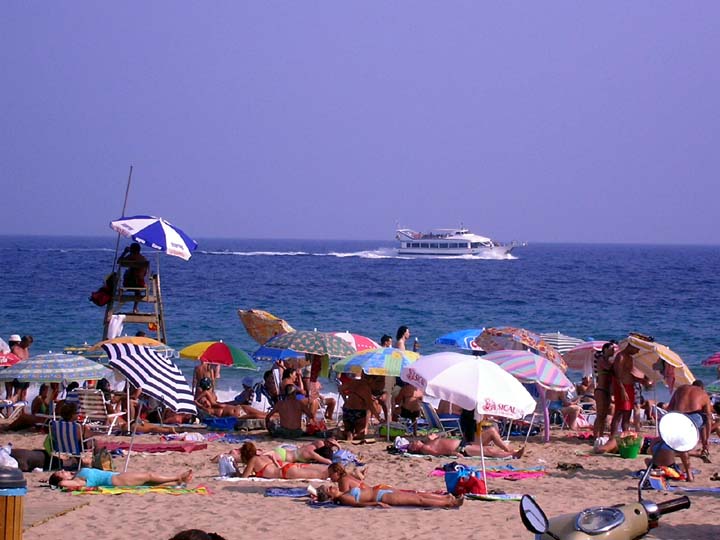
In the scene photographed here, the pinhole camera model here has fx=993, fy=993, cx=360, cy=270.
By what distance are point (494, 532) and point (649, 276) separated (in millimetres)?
64430

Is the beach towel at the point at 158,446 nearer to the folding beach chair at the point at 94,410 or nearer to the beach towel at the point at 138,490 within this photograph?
the folding beach chair at the point at 94,410

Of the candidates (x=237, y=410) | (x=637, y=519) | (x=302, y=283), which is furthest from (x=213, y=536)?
(x=302, y=283)

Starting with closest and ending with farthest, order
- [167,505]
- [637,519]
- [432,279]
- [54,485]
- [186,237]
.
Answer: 1. [637,519]
2. [167,505]
3. [54,485]
4. [186,237]
5. [432,279]

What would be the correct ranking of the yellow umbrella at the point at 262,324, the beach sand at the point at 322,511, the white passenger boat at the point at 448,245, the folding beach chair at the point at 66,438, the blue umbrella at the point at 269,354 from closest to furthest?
1. the beach sand at the point at 322,511
2. the folding beach chair at the point at 66,438
3. the blue umbrella at the point at 269,354
4. the yellow umbrella at the point at 262,324
5. the white passenger boat at the point at 448,245

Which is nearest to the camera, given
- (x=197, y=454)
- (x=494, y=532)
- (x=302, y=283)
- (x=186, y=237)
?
(x=494, y=532)

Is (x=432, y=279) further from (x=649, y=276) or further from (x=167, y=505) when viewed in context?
(x=167, y=505)

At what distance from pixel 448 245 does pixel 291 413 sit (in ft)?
286

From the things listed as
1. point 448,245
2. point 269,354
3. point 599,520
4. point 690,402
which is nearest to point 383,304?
point 269,354

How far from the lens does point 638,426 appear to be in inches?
485

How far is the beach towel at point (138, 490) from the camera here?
332 inches

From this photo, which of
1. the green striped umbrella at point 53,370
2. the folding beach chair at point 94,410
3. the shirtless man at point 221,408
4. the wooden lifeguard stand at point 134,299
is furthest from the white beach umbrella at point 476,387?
the wooden lifeguard stand at point 134,299

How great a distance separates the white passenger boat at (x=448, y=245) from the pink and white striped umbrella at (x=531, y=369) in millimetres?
86641

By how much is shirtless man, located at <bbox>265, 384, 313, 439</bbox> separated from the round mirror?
762cm

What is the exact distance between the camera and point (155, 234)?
14039 millimetres
